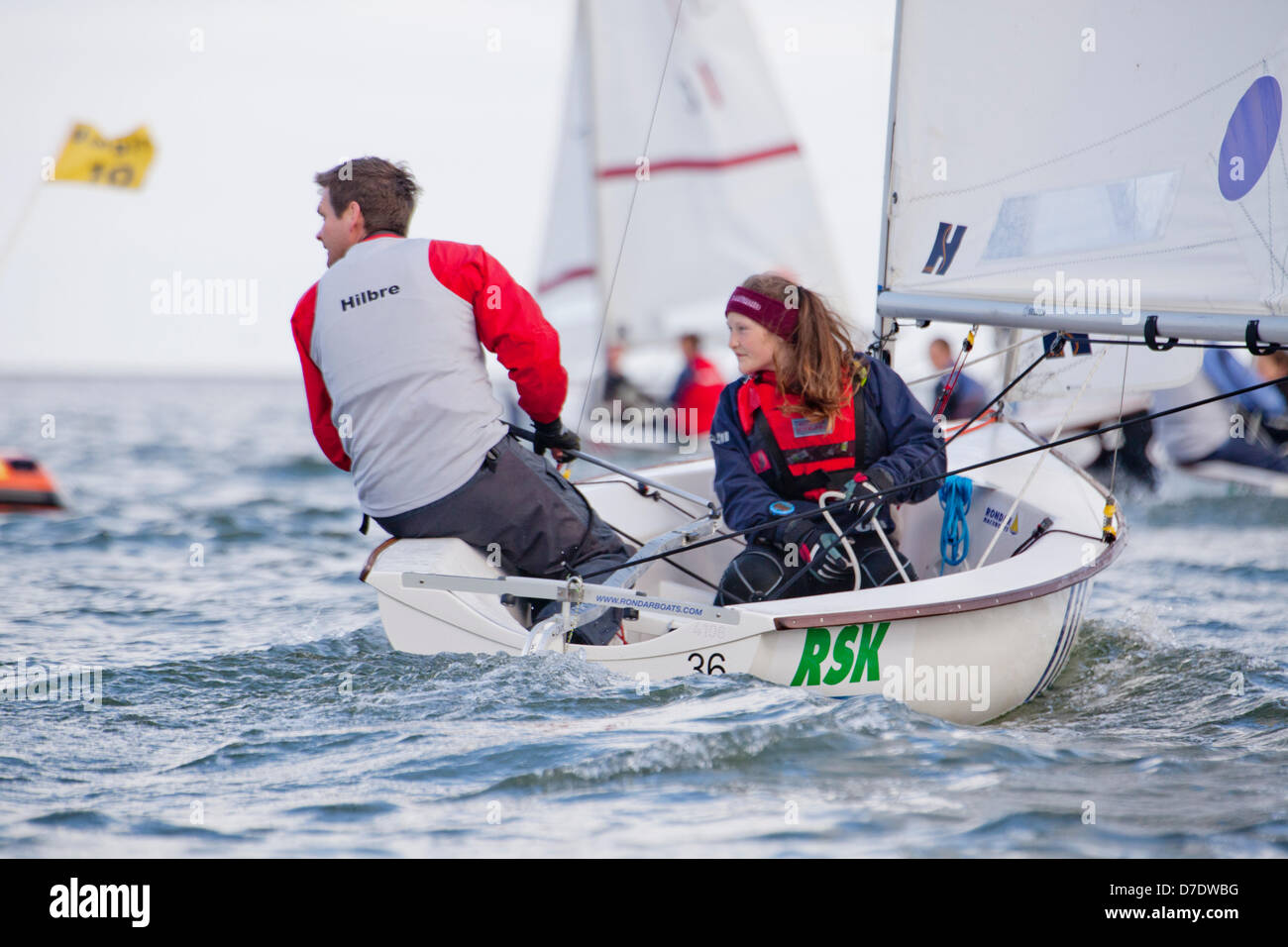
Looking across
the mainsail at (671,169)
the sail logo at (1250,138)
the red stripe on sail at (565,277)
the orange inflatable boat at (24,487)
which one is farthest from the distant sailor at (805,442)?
the red stripe on sail at (565,277)

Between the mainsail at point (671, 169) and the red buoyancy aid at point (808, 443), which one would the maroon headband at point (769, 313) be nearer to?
the red buoyancy aid at point (808, 443)

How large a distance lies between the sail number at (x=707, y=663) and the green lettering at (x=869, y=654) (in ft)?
0.96

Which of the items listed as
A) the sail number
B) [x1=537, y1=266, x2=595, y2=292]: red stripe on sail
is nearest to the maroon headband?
the sail number

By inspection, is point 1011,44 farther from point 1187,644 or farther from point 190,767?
point 190,767

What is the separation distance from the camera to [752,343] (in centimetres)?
325

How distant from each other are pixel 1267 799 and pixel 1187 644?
1941mm

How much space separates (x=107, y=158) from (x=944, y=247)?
16.0ft

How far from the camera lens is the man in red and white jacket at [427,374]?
3123mm

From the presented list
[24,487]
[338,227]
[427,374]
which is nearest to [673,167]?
[24,487]

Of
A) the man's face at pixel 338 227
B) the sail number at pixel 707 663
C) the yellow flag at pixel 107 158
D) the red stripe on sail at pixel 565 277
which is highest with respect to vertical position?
the red stripe on sail at pixel 565 277

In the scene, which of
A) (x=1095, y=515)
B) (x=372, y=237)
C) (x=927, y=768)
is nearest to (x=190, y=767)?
(x=372, y=237)

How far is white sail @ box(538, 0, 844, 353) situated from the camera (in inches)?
541

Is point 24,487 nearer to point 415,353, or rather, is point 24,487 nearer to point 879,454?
point 415,353

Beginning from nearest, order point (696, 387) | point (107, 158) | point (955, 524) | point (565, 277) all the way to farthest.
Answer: point (955, 524) → point (107, 158) → point (696, 387) → point (565, 277)
